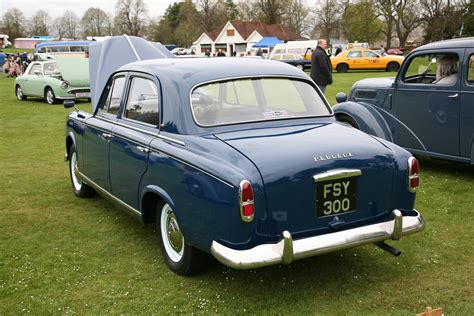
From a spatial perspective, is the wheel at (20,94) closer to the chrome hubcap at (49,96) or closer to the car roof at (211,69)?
the chrome hubcap at (49,96)

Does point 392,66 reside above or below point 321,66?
above

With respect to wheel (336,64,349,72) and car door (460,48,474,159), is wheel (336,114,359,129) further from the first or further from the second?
wheel (336,64,349,72)

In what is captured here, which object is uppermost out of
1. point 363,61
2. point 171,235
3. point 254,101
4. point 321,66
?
point 363,61

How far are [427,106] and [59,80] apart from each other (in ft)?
46.0

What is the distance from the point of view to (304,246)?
358 cm

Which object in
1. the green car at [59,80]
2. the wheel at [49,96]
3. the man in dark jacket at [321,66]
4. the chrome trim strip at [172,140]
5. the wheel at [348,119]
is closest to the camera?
the chrome trim strip at [172,140]

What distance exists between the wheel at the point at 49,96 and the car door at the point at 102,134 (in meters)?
13.3

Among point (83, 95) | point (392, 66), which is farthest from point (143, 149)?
point (392, 66)

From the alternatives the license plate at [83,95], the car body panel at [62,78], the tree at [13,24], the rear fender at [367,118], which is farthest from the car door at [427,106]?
the tree at [13,24]

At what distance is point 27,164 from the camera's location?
8.80m

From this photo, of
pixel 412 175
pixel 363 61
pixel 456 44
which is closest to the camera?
pixel 412 175

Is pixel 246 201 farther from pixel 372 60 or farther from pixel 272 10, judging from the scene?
pixel 272 10

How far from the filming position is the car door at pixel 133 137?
15.0 ft

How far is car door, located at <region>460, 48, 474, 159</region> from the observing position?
664cm
